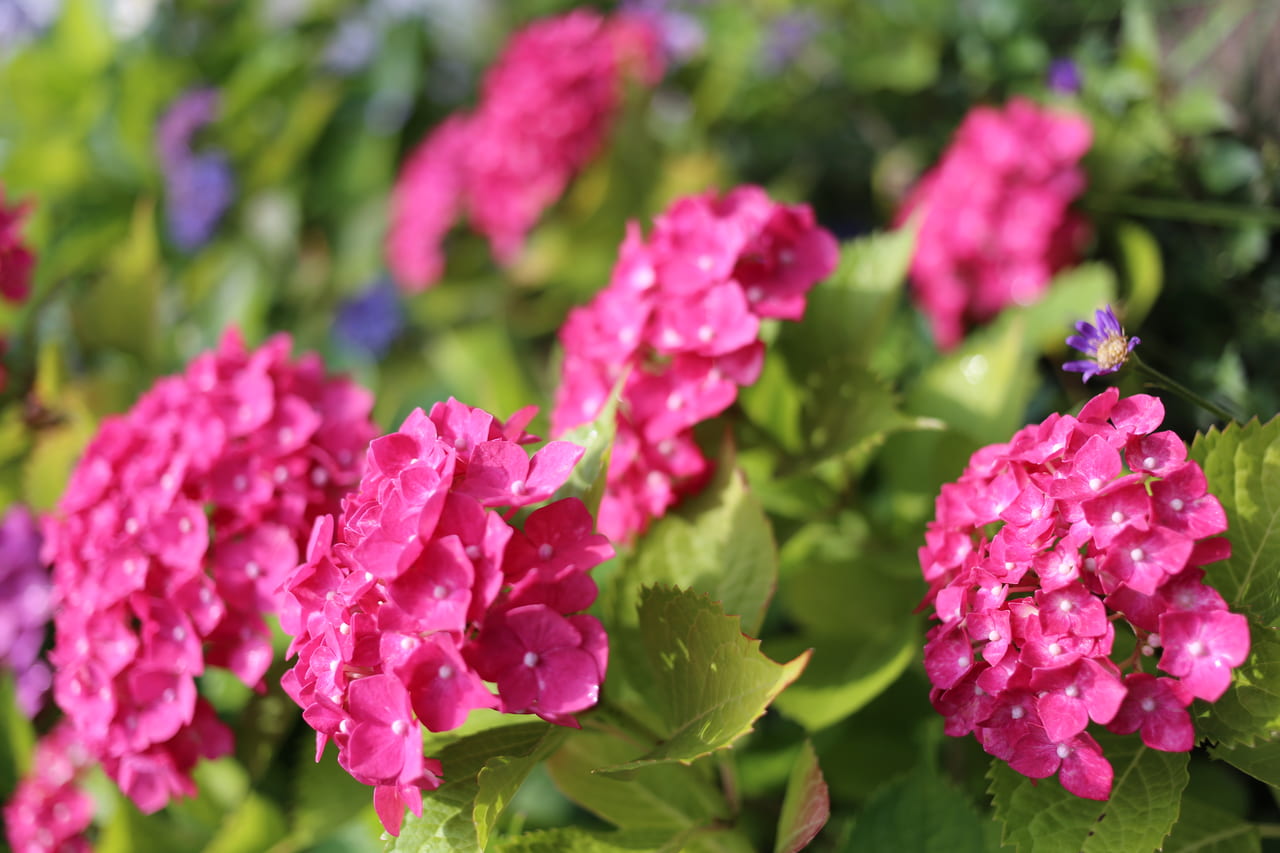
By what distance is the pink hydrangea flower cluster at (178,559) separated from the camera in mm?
931

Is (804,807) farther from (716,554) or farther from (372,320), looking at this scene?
(372,320)

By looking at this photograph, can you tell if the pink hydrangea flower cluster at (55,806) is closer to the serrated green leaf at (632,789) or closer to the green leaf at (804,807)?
the serrated green leaf at (632,789)

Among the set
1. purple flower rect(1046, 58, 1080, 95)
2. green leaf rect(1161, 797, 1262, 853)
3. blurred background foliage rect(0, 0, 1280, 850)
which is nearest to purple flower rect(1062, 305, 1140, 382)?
blurred background foliage rect(0, 0, 1280, 850)

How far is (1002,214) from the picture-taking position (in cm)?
154

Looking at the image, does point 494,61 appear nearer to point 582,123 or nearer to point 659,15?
point 659,15

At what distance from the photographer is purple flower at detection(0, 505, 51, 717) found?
1.31 metres

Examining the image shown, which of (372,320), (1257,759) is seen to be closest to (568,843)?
(1257,759)

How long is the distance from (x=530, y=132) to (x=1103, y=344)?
1500 millimetres

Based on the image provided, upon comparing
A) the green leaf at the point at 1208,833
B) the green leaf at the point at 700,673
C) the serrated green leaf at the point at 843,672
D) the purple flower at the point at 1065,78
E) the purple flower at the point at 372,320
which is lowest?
the purple flower at the point at 372,320

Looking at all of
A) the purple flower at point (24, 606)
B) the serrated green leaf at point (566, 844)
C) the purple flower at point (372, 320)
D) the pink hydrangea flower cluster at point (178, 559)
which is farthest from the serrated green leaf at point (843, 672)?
the purple flower at point (372, 320)

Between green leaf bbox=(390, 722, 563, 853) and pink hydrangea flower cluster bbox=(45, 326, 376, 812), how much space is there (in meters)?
0.27

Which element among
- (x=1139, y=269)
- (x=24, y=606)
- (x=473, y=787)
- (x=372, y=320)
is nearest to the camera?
(x=473, y=787)

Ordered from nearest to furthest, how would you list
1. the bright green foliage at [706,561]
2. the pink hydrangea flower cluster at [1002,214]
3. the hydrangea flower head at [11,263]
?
the bright green foliage at [706,561] < the hydrangea flower head at [11,263] < the pink hydrangea flower cluster at [1002,214]

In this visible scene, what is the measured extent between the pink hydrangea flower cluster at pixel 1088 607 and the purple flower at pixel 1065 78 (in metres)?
1.04
